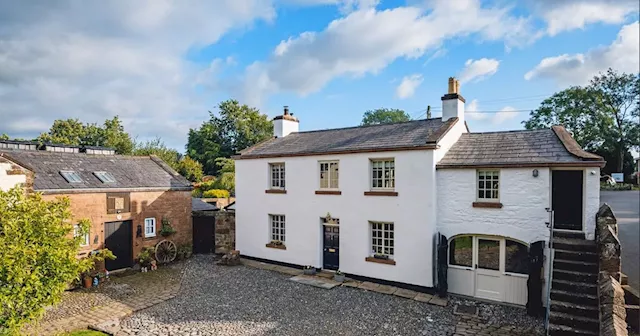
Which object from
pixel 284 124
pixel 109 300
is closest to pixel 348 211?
pixel 284 124

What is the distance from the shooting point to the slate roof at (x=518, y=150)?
11.4 metres

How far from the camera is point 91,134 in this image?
47.0 meters

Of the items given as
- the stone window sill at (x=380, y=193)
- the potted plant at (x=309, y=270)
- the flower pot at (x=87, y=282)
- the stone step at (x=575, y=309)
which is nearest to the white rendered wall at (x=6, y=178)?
the flower pot at (x=87, y=282)

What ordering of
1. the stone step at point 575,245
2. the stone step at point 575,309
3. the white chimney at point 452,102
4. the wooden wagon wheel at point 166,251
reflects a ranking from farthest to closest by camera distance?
the wooden wagon wheel at point 166,251 < the white chimney at point 452,102 < the stone step at point 575,245 < the stone step at point 575,309

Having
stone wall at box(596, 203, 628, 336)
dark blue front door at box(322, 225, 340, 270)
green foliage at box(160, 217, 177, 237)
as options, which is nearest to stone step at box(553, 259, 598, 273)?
stone wall at box(596, 203, 628, 336)

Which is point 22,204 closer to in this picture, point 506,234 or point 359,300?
point 359,300

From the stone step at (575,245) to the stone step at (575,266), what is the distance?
49 centimetres

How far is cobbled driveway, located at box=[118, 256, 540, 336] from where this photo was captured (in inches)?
397

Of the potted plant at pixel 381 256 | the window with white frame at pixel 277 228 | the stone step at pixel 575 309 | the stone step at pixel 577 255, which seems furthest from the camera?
the window with white frame at pixel 277 228

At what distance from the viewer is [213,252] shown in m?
20.0

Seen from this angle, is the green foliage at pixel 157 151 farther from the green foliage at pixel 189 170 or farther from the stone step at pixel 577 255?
the stone step at pixel 577 255

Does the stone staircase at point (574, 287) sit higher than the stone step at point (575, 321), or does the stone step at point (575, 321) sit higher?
the stone staircase at point (574, 287)

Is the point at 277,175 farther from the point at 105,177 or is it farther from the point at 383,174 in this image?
the point at 105,177

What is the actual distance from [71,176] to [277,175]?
8883 millimetres
